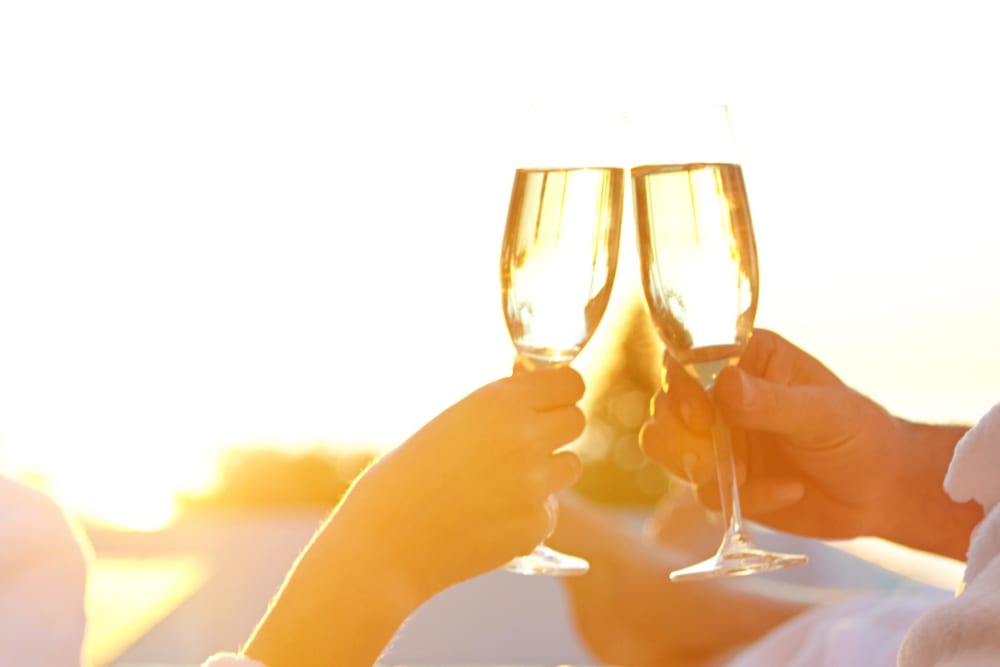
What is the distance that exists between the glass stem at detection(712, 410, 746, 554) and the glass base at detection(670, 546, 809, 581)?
6 centimetres

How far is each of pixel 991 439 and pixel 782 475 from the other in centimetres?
146

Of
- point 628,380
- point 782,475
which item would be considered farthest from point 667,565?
point 628,380

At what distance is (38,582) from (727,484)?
0.94 m

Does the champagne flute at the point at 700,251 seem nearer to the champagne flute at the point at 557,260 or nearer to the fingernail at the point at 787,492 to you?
the champagne flute at the point at 557,260

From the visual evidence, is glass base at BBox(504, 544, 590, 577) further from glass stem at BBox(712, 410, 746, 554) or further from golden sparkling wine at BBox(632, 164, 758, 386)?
golden sparkling wine at BBox(632, 164, 758, 386)

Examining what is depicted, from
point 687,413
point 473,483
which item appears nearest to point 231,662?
point 473,483

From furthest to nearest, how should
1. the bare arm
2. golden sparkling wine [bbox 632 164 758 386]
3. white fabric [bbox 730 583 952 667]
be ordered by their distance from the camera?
the bare arm, white fabric [bbox 730 583 952 667], golden sparkling wine [bbox 632 164 758 386]

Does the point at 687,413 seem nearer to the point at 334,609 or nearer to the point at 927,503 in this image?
the point at 927,503

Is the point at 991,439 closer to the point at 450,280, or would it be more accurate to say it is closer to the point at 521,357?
the point at 521,357

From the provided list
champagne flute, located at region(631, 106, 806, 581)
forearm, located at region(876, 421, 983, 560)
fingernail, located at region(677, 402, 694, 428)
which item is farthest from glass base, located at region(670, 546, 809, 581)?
forearm, located at region(876, 421, 983, 560)

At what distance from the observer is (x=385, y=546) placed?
145 centimetres

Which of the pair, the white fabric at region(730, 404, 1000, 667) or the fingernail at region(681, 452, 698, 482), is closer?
the white fabric at region(730, 404, 1000, 667)

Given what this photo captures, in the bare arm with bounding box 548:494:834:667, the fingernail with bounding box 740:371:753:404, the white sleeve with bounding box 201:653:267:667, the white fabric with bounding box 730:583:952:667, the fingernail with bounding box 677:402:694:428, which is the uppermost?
the fingernail with bounding box 740:371:753:404

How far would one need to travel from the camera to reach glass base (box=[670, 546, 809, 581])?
170 cm
